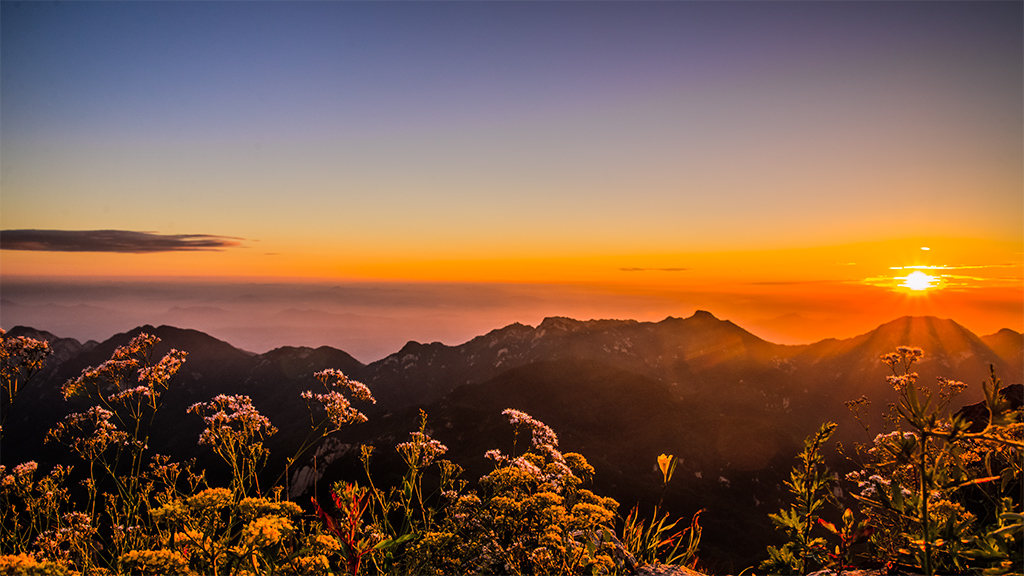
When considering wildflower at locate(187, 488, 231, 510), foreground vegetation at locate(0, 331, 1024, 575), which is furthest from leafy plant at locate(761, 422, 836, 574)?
wildflower at locate(187, 488, 231, 510)

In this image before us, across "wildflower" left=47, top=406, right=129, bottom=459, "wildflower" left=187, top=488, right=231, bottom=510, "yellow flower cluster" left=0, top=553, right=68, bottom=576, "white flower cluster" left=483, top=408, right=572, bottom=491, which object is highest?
"wildflower" left=187, top=488, right=231, bottom=510

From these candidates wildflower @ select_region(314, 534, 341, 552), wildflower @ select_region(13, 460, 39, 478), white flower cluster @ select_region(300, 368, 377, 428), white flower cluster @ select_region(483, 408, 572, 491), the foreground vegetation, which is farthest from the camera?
white flower cluster @ select_region(300, 368, 377, 428)

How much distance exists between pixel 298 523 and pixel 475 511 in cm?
194

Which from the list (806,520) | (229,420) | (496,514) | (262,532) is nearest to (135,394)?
(229,420)

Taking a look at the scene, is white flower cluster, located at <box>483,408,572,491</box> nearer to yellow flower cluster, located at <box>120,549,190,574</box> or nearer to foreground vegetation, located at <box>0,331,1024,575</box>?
foreground vegetation, located at <box>0,331,1024,575</box>

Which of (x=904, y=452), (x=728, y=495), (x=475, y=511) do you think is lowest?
(x=728, y=495)

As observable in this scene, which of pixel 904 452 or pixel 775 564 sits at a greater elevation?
pixel 904 452

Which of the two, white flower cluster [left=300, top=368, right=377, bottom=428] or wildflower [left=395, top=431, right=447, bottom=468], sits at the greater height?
white flower cluster [left=300, top=368, right=377, bottom=428]

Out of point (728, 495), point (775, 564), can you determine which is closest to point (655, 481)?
point (728, 495)

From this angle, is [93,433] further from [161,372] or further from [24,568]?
[24,568]

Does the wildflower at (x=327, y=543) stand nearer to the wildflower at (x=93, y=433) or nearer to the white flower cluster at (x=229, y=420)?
the white flower cluster at (x=229, y=420)

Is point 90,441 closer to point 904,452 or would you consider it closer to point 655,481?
point 904,452

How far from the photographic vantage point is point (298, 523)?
4648mm

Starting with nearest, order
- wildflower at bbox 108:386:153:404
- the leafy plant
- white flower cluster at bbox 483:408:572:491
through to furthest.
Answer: the leafy plant
white flower cluster at bbox 483:408:572:491
wildflower at bbox 108:386:153:404
